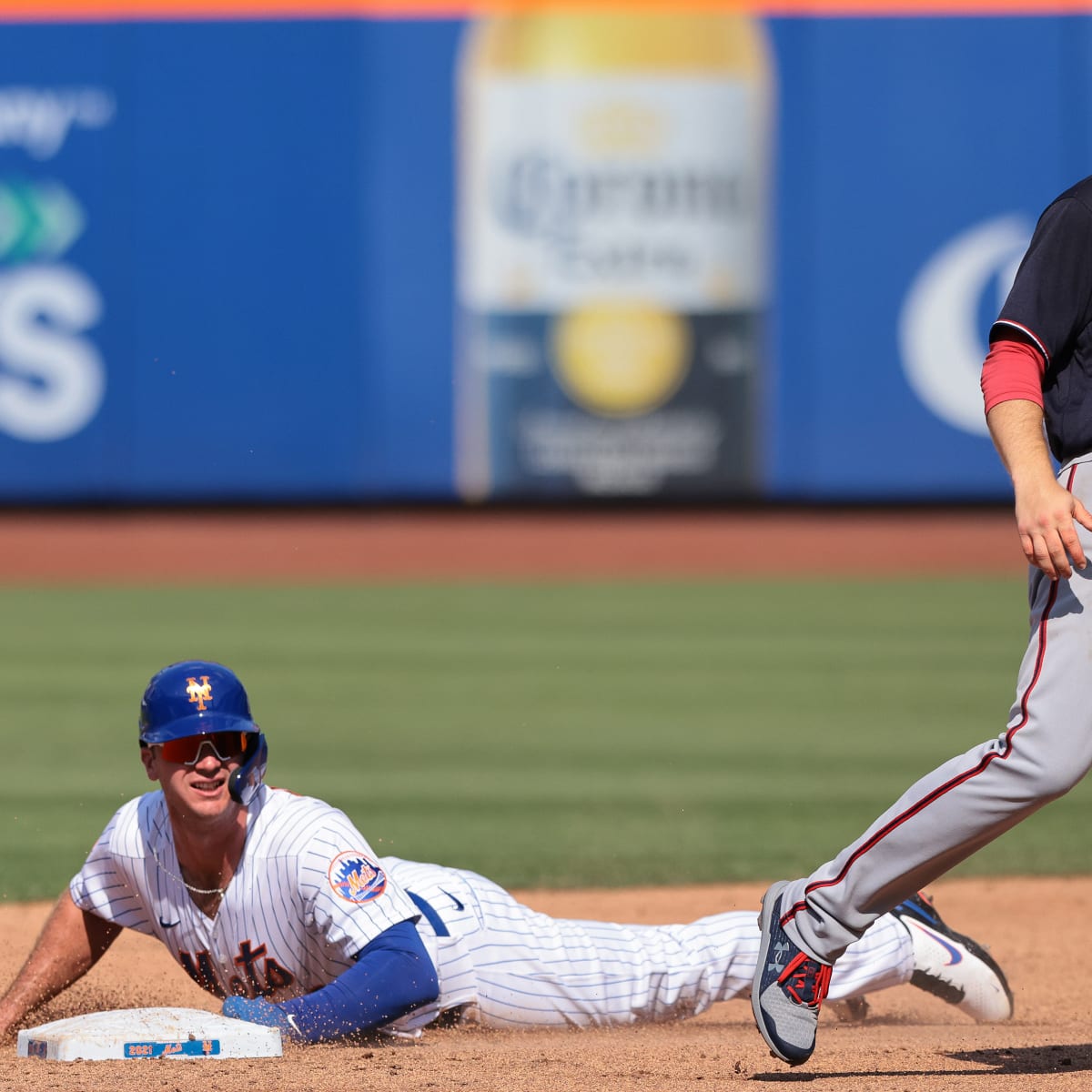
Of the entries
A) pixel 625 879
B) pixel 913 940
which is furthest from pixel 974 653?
pixel 913 940

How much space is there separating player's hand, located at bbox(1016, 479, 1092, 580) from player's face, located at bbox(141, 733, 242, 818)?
158 centimetres

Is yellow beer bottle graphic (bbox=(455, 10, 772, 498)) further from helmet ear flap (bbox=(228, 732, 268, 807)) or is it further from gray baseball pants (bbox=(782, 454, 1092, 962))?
gray baseball pants (bbox=(782, 454, 1092, 962))

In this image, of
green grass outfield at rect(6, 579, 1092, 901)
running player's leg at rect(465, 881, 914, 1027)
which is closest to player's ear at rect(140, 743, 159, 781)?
running player's leg at rect(465, 881, 914, 1027)

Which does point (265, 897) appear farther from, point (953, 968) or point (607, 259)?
point (607, 259)

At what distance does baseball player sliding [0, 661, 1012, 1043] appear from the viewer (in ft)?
12.1

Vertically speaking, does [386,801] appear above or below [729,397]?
below

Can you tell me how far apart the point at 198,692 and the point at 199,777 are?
167mm

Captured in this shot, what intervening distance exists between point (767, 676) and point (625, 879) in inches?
179

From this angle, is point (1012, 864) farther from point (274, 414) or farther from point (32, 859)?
point (274, 414)

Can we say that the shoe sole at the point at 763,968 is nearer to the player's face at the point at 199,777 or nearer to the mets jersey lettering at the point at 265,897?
the mets jersey lettering at the point at 265,897

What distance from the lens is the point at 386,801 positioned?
729cm

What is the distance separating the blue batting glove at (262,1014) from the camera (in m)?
3.71

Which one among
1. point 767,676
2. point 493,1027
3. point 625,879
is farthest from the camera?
point 767,676

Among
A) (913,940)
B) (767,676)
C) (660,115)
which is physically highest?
(660,115)
